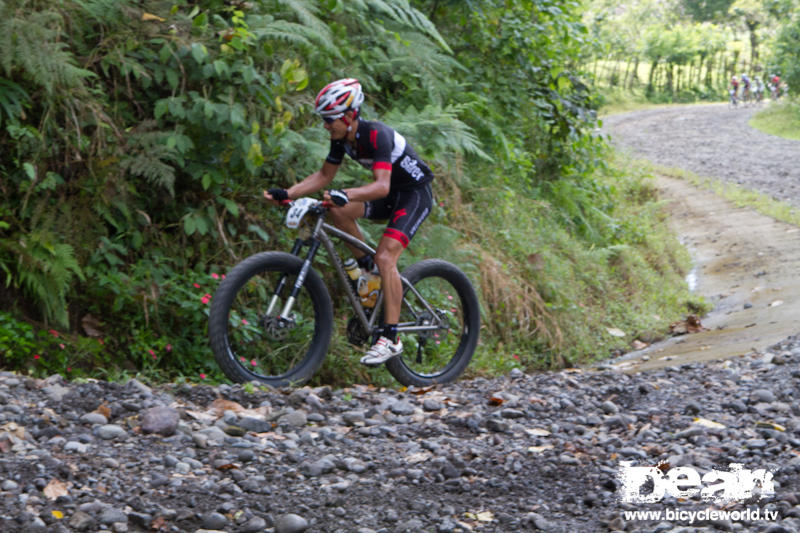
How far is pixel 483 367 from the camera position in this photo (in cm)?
801

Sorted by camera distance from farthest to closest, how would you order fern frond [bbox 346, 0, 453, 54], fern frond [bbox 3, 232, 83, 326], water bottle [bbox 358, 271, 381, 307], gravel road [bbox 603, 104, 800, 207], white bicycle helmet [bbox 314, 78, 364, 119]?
1. gravel road [bbox 603, 104, 800, 207]
2. fern frond [bbox 346, 0, 453, 54]
3. water bottle [bbox 358, 271, 381, 307]
4. white bicycle helmet [bbox 314, 78, 364, 119]
5. fern frond [bbox 3, 232, 83, 326]

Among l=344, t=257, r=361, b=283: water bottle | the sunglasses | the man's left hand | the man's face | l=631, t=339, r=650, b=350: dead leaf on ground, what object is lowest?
l=631, t=339, r=650, b=350: dead leaf on ground

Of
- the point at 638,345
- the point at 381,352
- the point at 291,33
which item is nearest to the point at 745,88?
the point at 638,345

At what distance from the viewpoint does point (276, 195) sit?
20.0ft

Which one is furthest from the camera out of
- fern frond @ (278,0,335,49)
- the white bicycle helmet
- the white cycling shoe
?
fern frond @ (278,0,335,49)

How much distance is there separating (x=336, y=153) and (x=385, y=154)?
45cm

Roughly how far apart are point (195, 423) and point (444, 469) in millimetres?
1412

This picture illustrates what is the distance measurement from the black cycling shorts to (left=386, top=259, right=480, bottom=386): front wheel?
1.60ft

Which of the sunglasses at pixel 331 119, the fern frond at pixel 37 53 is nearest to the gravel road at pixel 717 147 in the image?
the sunglasses at pixel 331 119

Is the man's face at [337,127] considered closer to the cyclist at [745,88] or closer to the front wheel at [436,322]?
the front wheel at [436,322]

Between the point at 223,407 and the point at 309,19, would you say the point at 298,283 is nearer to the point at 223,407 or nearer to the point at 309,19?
the point at 223,407

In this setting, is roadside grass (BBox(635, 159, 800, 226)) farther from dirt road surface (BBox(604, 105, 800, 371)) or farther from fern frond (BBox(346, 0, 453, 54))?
fern frond (BBox(346, 0, 453, 54))

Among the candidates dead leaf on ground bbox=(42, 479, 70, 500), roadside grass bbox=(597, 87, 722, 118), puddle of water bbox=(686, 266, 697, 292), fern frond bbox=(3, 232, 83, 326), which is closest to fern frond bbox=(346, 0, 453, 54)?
fern frond bbox=(3, 232, 83, 326)

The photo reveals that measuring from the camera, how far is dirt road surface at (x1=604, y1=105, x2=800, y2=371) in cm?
909
